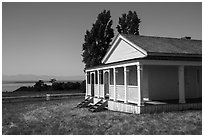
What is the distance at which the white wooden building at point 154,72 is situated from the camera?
13.0 meters

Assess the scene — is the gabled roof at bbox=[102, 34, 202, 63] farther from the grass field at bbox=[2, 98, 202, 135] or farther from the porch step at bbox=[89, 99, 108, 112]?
the porch step at bbox=[89, 99, 108, 112]

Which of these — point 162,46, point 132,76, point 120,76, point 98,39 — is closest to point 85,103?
point 120,76

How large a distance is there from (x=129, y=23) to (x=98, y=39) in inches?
184

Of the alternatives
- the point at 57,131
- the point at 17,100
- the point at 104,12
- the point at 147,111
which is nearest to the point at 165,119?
the point at 147,111

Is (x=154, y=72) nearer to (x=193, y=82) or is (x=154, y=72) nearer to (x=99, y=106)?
(x=193, y=82)

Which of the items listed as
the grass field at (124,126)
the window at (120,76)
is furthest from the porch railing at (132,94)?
the window at (120,76)

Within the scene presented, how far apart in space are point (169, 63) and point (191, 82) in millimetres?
4124

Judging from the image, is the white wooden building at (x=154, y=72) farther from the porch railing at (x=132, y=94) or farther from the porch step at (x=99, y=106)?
the porch step at (x=99, y=106)

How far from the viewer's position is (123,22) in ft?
99.2

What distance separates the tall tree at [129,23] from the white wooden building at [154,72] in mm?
12352

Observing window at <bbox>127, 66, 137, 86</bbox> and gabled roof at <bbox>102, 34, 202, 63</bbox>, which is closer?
gabled roof at <bbox>102, 34, 202, 63</bbox>

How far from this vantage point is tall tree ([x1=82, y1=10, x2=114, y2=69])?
27.8 metres

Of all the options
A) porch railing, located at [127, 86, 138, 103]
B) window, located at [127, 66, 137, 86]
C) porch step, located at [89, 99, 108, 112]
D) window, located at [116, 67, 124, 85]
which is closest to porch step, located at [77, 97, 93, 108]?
porch step, located at [89, 99, 108, 112]

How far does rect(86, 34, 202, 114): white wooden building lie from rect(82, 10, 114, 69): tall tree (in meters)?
9.90
